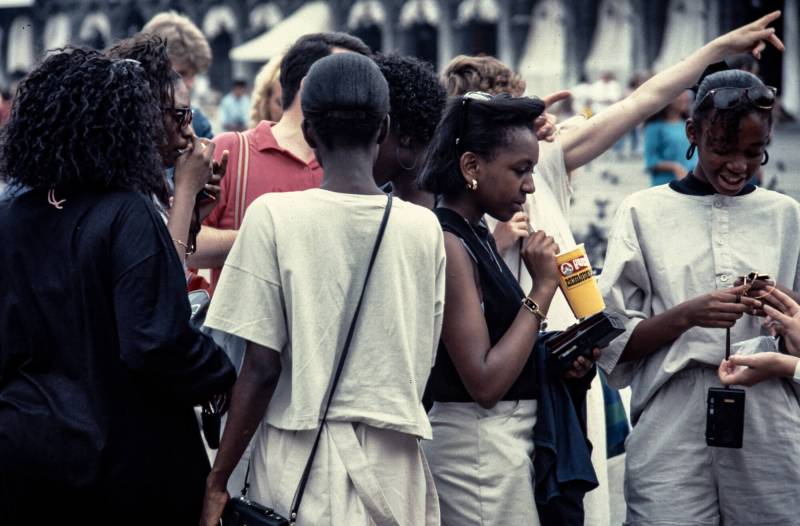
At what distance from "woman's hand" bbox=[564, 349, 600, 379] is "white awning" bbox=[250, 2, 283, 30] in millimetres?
43077

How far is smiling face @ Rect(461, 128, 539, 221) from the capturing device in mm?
3391

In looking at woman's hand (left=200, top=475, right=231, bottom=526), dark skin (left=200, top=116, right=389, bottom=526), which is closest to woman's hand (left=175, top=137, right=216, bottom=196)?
dark skin (left=200, top=116, right=389, bottom=526)

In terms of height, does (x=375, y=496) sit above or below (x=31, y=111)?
below

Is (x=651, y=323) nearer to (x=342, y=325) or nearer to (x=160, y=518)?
(x=342, y=325)

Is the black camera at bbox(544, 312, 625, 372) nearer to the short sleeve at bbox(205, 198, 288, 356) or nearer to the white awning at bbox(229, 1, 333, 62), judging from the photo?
the short sleeve at bbox(205, 198, 288, 356)

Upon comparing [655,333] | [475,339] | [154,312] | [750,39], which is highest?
[750,39]

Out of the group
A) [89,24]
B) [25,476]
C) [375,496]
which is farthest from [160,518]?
[89,24]

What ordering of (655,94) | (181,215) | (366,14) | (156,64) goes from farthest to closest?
1. (366,14)
2. (655,94)
3. (156,64)
4. (181,215)

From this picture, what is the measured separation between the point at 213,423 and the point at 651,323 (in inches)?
50.0

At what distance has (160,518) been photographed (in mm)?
2924

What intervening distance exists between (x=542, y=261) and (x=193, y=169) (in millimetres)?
1002

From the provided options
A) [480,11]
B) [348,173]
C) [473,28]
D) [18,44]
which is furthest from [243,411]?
[18,44]

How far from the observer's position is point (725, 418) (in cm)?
337

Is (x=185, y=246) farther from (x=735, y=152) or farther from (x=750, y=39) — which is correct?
(x=750, y=39)
